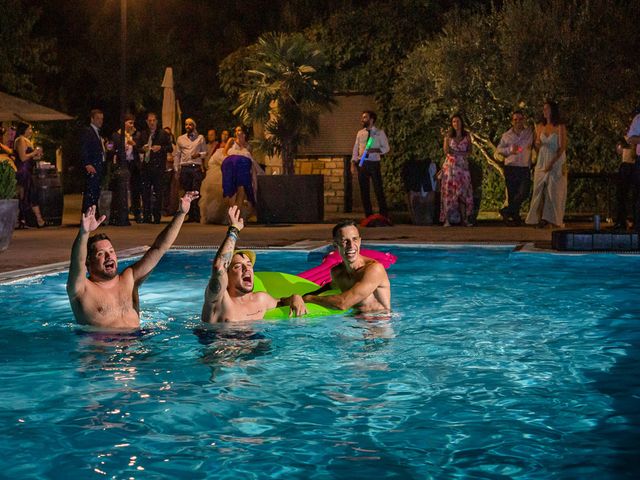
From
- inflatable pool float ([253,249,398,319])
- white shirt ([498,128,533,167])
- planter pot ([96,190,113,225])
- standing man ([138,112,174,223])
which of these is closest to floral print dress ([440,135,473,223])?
white shirt ([498,128,533,167])

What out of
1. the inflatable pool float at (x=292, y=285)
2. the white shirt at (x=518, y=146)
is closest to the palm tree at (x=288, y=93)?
the white shirt at (x=518, y=146)

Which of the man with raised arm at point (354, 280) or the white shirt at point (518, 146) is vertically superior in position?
the white shirt at point (518, 146)

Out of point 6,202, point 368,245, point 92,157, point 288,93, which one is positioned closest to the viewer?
point 6,202

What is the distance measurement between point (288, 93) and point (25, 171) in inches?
250

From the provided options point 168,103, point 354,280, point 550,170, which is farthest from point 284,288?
point 168,103

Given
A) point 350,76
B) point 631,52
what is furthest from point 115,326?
point 350,76

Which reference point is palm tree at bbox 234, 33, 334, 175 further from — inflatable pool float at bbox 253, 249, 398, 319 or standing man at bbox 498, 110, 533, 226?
inflatable pool float at bbox 253, 249, 398, 319

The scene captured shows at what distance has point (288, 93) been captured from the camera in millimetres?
23859

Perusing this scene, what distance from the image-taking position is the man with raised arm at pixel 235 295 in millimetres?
8312

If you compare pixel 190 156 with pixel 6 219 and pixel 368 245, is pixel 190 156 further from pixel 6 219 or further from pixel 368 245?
pixel 6 219

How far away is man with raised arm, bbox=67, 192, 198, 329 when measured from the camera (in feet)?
26.6

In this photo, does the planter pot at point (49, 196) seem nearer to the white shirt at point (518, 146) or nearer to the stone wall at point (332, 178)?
the stone wall at point (332, 178)

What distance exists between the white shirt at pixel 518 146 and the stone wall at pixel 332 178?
24.4ft

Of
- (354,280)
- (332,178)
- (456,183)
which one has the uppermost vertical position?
(332,178)
